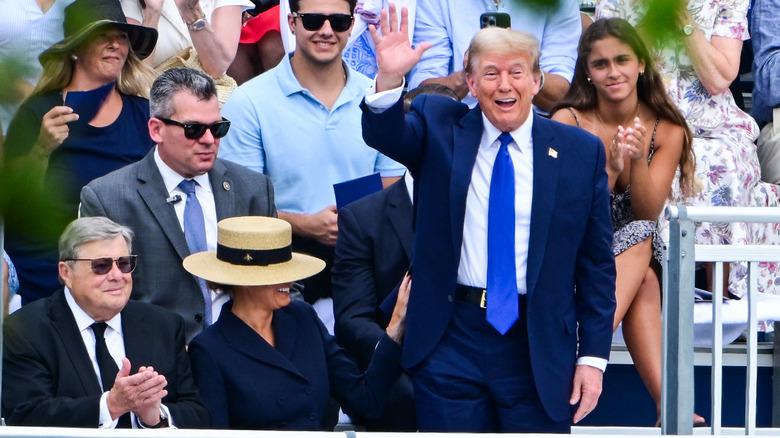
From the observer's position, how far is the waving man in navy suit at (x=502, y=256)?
3504 mm

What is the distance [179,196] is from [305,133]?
2.57ft

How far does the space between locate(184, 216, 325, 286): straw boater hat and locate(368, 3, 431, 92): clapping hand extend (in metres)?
0.88

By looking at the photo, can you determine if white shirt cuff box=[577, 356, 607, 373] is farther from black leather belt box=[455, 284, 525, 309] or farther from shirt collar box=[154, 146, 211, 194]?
shirt collar box=[154, 146, 211, 194]

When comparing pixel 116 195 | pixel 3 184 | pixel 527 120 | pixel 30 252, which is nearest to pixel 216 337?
pixel 116 195

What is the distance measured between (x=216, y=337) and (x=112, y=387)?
1.31 ft

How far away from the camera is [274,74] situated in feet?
16.0

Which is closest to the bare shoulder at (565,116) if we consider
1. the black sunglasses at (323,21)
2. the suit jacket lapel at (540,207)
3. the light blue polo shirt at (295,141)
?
the light blue polo shirt at (295,141)

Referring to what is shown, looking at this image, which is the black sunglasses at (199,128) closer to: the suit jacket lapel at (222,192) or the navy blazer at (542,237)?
the suit jacket lapel at (222,192)

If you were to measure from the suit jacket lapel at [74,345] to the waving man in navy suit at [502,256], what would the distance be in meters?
1.00

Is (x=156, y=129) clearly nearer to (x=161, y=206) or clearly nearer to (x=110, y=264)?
(x=161, y=206)

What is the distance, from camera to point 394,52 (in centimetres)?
335

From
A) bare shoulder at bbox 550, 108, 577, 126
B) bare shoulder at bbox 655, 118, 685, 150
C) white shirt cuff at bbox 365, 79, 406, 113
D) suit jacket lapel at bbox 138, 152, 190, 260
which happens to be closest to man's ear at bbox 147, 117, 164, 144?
suit jacket lapel at bbox 138, 152, 190, 260

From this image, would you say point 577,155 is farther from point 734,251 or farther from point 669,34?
point 669,34

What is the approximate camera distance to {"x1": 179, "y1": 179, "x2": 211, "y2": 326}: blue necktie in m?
4.19
